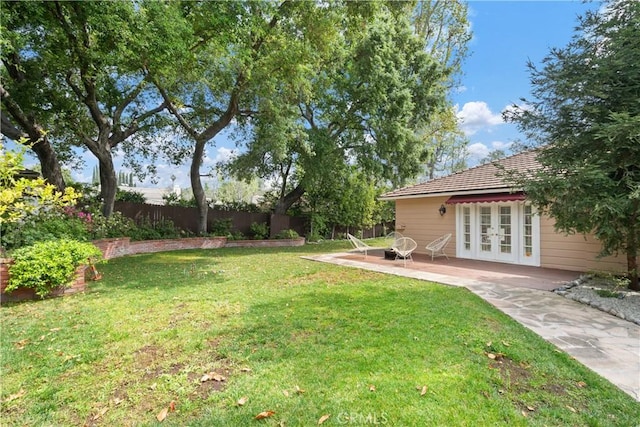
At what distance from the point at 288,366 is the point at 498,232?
1100 cm

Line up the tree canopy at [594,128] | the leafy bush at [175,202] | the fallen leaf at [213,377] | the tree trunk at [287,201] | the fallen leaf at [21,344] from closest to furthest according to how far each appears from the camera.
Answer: the fallen leaf at [213,377] → the fallen leaf at [21,344] → the tree canopy at [594,128] → the leafy bush at [175,202] → the tree trunk at [287,201]

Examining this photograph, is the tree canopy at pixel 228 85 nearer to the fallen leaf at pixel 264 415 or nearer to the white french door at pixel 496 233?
the white french door at pixel 496 233

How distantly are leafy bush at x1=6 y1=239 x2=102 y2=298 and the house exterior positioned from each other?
11.9 metres

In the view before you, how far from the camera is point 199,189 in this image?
693 inches

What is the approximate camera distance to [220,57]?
47.1 feet

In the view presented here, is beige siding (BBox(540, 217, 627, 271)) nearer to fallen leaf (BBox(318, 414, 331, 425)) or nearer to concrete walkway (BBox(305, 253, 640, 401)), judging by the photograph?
concrete walkway (BBox(305, 253, 640, 401))

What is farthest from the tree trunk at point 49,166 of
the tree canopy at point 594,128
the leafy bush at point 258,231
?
the tree canopy at point 594,128

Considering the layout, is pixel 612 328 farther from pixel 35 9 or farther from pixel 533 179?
pixel 35 9

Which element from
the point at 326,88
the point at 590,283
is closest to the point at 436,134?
the point at 326,88

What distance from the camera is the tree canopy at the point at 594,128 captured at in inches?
244

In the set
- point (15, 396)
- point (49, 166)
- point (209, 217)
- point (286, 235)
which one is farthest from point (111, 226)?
point (15, 396)

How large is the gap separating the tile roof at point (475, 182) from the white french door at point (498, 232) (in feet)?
2.45

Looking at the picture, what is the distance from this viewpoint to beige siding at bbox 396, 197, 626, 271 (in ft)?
31.8

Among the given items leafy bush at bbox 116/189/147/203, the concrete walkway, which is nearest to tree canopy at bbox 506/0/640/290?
the concrete walkway
